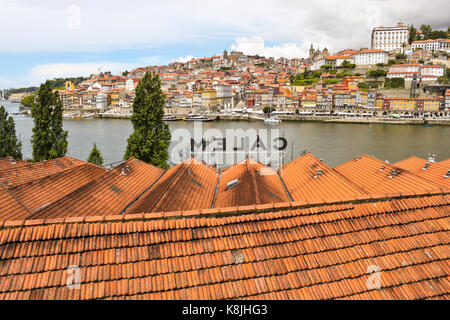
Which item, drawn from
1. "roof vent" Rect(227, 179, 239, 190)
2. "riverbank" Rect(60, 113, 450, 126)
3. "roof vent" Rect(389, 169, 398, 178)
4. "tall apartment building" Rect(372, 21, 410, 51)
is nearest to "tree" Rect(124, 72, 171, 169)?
"roof vent" Rect(227, 179, 239, 190)

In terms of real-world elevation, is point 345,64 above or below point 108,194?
above

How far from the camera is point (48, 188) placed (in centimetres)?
642

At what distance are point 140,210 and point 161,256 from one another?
9.81ft

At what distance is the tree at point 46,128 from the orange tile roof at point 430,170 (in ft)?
35.7

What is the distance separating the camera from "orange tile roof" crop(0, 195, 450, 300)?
2240mm

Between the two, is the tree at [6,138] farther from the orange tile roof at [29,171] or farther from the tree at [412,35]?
the tree at [412,35]

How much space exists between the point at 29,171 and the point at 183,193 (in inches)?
150

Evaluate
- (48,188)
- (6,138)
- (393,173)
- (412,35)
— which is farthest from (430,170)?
(412,35)

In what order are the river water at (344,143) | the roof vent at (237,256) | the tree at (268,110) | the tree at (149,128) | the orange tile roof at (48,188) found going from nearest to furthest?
the roof vent at (237,256)
the orange tile roof at (48,188)
the tree at (149,128)
the river water at (344,143)
the tree at (268,110)

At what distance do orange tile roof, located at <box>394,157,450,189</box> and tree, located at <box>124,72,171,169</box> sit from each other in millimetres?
7735

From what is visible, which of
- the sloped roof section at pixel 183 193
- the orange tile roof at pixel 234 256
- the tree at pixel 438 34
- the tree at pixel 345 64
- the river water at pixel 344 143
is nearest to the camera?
the orange tile roof at pixel 234 256

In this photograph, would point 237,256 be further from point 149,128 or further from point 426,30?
point 426,30

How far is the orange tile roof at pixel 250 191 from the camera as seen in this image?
5691mm

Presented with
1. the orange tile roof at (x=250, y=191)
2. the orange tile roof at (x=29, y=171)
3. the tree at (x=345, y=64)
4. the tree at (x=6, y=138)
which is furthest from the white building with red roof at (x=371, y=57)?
the orange tile roof at (x=29, y=171)
